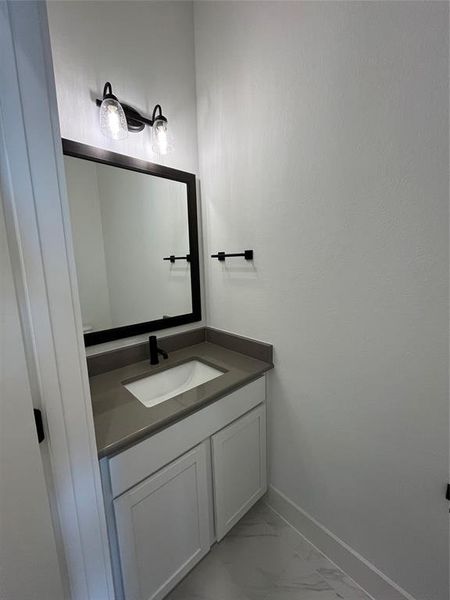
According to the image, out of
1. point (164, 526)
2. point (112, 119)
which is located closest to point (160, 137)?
point (112, 119)

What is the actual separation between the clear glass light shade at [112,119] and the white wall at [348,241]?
1.68ft

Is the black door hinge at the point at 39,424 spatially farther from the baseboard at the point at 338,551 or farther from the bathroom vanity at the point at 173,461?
the baseboard at the point at 338,551

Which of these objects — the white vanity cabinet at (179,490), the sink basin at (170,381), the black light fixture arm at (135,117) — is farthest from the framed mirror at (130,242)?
the white vanity cabinet at (179,490)

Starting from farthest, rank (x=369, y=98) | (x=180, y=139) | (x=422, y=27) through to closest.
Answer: (x=180, y=139)
(x=369, y=98)
(x=422, y=27)

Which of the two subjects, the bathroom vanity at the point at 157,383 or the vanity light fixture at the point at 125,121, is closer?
the bathroom vanity at the point at 157,383

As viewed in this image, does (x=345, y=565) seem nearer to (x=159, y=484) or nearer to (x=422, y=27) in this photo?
(x=159, y=484)

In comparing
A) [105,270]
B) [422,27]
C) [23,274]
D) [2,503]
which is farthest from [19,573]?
[422,27]

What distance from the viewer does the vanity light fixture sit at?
108 centimetres

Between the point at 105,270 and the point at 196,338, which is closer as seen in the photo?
the point at 105,270

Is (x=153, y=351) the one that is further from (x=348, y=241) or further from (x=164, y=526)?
(x=348, y=241)

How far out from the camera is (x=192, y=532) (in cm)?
107

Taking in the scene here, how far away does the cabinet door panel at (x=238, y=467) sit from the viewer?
1144 millimetres

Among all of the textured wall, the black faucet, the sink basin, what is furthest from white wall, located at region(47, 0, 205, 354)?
the sink basin

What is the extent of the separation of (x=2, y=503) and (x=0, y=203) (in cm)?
62
